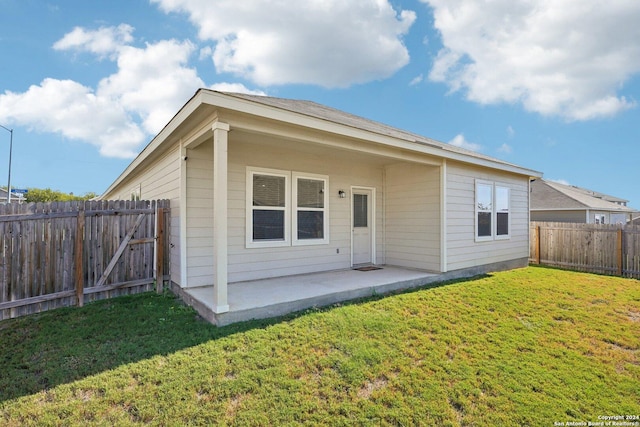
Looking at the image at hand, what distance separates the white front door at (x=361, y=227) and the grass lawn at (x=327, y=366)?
9.11 feet

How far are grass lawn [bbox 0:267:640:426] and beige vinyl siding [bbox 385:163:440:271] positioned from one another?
7.64ft

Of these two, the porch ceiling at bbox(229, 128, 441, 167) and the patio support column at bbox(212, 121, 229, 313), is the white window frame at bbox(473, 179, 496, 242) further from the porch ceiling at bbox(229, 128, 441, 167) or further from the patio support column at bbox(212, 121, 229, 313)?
the patio support column at bbox(212, 121, 229, 313)

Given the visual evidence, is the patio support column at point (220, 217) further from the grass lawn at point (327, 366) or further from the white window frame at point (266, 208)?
the white window frame at point (266, 208)

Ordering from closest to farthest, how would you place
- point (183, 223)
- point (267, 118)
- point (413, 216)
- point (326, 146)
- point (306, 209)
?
1. point (267, 118)
2. point (183, 223)
3. point (326, 146)
4. point (306, 209)
5. point (413, 216)

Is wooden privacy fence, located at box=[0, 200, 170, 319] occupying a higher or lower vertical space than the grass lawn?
higher

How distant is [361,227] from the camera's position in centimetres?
755

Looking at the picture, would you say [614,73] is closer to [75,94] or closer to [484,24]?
[484,24]

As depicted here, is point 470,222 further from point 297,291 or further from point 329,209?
point 297,291

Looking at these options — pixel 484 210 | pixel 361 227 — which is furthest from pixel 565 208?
pixel 361 227

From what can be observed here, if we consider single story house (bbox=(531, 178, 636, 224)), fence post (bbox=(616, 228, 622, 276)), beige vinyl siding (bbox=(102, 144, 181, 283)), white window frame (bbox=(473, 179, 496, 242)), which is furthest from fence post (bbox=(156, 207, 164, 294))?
single story house (bbox=(531, 178, 636, 224))

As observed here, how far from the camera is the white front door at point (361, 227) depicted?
737cm

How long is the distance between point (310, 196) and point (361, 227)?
1769 mm

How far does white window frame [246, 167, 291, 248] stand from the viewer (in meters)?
5.72

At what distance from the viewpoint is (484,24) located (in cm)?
759
